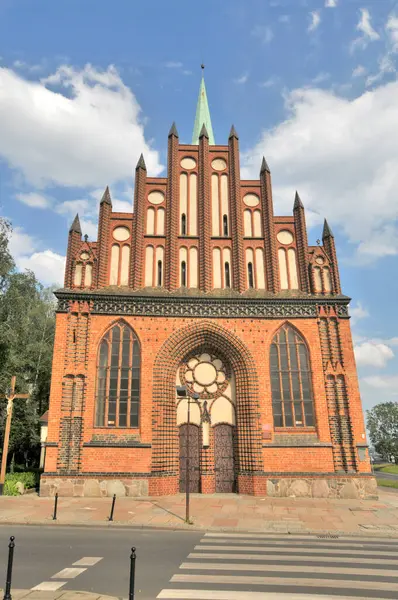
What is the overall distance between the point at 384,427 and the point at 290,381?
73905 mm

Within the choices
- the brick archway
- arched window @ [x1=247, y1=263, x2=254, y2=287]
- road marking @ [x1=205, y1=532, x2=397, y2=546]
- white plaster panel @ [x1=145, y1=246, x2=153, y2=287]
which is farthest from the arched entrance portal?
road marking @ [x1=205, y1=532, x2=397, y2=546]

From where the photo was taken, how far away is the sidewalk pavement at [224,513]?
12406mm

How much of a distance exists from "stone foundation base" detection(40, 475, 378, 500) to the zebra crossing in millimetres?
7293

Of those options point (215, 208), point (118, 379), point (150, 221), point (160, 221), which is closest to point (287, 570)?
point (118, 379)

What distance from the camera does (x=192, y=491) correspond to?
19312 millimetres

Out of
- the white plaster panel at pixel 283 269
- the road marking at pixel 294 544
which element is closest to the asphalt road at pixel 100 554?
the road marking at pixel 294 544

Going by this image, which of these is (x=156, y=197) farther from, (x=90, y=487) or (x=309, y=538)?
(x=309, y=538)

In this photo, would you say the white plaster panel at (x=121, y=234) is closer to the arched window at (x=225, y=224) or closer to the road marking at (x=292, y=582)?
the arched window at (x=225, y=224)

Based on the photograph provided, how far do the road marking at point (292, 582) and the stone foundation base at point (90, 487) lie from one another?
11103 mm

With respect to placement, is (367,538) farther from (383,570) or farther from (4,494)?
(4,494)

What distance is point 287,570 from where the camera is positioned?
8.02 meters

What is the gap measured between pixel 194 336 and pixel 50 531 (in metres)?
10.8

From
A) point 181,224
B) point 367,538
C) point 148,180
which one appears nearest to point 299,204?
point 181,224

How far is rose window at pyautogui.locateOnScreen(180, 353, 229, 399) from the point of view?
Result: 20.8m
